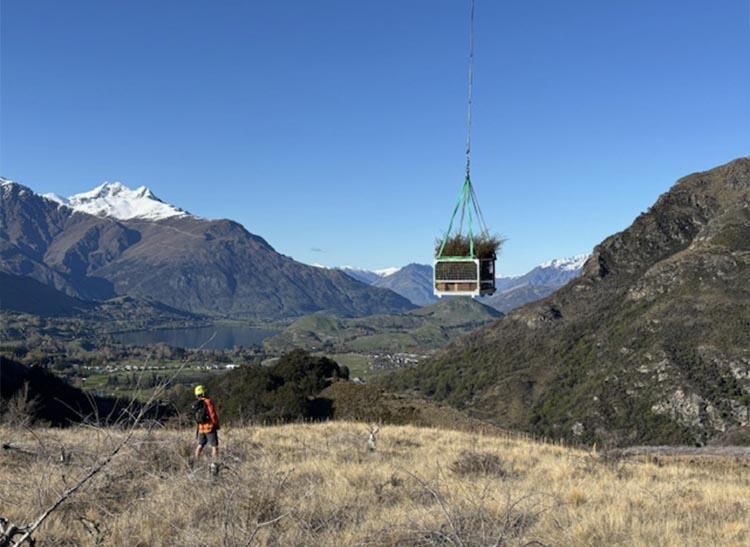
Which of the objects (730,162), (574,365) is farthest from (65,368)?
(730,162)

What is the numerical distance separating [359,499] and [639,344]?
105816mm

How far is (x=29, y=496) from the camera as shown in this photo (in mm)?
7539

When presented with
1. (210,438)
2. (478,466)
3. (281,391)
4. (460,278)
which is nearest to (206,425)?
(210,438)

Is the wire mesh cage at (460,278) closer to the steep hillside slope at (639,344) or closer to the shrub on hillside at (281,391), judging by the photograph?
the shrub on hillside at (281,391)

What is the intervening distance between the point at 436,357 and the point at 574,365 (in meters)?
47.7

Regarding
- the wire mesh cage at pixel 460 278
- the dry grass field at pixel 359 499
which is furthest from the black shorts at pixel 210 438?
the wire mesh cage at pixel 460 278

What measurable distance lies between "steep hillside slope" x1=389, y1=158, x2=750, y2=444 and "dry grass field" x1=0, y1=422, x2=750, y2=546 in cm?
7468

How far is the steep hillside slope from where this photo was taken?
3450 inches

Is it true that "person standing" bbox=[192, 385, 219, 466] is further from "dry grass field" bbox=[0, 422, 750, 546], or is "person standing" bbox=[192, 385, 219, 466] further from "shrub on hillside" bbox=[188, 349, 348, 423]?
"shrub on hillside" bbox=[188, 349, 348, 423]

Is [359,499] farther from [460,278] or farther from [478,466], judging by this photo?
[478,466]

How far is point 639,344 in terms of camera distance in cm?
10312

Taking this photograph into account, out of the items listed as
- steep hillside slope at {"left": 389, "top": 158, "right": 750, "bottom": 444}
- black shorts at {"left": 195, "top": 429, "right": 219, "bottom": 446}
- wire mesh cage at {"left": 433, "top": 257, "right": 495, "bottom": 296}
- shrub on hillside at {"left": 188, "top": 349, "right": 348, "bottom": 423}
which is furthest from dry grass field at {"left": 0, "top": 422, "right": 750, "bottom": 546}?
steep hillside slope at {"left": 389, "top": 158, "right": 750, "bottom": 444}

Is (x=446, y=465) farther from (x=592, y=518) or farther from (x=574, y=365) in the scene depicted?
(x=574, y=365)

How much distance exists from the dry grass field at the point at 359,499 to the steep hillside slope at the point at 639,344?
245 feet
